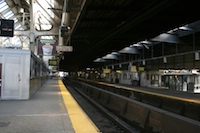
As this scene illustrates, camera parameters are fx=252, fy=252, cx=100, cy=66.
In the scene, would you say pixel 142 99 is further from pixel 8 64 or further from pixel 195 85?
pixel 8 64

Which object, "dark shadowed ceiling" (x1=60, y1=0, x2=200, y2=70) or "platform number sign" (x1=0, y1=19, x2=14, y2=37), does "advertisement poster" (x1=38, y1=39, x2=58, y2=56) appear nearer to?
"dark shadowed ceiling" (x1=60, y1=0, x2=200, y2=70)

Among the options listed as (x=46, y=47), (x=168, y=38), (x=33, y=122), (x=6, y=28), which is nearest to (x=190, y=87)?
(x=168, y=38)

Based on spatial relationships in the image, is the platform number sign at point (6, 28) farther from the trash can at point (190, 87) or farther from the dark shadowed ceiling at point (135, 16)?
the trash can at point (190, 87)

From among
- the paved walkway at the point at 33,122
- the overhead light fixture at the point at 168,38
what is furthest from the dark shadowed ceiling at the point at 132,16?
the paved walkway at the point at 33,122

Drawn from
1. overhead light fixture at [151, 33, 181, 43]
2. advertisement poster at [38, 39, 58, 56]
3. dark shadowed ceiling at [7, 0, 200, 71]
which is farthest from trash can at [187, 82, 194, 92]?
advertisement poster at [38, 39, 58, 56]

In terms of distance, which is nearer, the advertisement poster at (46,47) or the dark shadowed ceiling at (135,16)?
the dark shadowed ceiling at (135,16)

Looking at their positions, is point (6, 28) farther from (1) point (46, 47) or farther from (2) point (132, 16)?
(2) point (132, 16)

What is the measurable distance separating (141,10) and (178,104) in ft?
19.4

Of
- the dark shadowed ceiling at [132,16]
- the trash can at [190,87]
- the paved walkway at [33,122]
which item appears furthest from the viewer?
the trash can at [190,87]

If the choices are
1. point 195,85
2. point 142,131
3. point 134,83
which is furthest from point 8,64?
point 134,83

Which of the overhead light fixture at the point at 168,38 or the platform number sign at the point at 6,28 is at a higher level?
the overhead light fixture at the point at 168,38

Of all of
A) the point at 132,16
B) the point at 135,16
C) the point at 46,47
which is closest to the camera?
the point at 135,16

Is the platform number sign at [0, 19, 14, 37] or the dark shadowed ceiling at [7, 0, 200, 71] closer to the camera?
the platform number sign at [0, 19, 14, 37]

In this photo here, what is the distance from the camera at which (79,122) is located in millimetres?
6137
